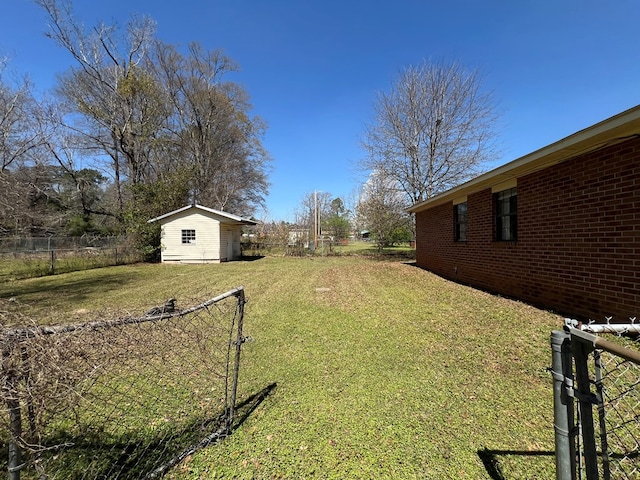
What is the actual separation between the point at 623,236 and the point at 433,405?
3994 mm

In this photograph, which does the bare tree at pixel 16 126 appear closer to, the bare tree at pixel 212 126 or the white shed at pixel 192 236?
the white shed at pixel 192 236

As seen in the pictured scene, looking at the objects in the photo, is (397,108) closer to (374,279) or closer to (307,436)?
(374,279)

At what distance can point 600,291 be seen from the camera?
4.60m

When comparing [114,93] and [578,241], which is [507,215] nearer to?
[578,241]

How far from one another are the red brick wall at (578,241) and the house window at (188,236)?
51.7ft

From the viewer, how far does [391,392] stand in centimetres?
298

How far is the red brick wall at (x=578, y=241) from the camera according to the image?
4176mm

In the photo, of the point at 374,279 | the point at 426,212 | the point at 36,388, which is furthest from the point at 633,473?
the point at 426,212

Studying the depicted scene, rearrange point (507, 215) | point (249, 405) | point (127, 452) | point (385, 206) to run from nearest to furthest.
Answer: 1. point (127, 452)
2. point (249, 405)
3. point (507, 215)
4. point (385, 206)

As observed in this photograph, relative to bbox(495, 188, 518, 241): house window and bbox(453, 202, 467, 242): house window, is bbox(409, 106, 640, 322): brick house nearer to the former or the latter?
bbox(495, 188, 518, 241): house window

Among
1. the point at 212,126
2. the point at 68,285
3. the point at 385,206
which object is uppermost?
the point at 212,126

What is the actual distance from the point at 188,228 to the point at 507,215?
16.4 meters

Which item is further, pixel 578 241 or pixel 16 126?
pixel 16 126

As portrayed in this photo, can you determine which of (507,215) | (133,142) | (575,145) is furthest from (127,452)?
(133,142)
